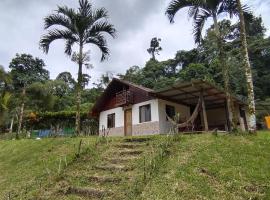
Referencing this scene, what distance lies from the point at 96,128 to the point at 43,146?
37.8 feet

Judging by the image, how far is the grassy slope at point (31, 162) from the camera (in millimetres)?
9102

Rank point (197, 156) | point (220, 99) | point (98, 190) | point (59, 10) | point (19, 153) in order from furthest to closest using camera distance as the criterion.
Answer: point (220, 99) < point (59, 10) < point (19, 153) < point (197, 156) < point (98, 190)

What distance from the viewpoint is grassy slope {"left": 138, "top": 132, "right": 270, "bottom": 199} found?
6566mm

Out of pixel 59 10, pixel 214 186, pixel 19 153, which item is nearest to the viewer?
pixel 214 186

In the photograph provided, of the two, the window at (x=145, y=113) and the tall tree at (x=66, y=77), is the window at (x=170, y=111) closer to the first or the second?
the window at (x=145, y=113)

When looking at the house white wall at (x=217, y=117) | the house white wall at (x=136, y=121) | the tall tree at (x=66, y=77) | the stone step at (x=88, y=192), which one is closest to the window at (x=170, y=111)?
the house white wall at (x=136, y=121)

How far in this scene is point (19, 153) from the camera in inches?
527

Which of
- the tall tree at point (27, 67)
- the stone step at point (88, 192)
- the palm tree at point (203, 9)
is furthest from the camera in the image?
the tall tree at point (27, 67)

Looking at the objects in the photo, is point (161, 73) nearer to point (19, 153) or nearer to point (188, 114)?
point (188, 114)

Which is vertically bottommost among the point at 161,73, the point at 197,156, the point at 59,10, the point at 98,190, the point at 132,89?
the point at 98,190

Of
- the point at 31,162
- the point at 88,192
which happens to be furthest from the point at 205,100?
the point at 88,192

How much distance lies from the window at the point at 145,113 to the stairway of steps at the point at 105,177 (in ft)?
→ 23.4

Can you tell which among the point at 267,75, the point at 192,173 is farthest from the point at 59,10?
the point at 267,75

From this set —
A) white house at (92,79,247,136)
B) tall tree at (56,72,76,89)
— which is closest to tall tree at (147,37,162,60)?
tall tree at (56,72,76,89)
